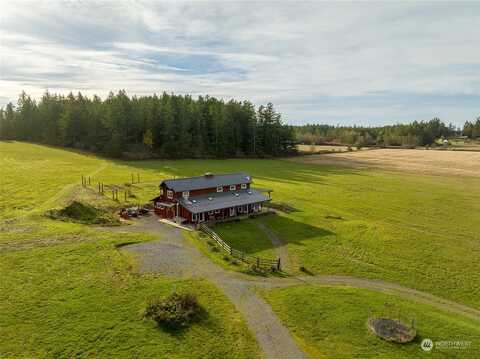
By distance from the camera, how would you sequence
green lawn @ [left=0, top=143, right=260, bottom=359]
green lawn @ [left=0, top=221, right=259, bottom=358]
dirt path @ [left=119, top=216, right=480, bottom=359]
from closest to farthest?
green lawn @ [left=0, top=221, right=259, bottom=358] → green lawn @ [left=0, top=143, right=260, bottom=359] → dirt path @ [left=119, top=216, right=480, bottom=359]

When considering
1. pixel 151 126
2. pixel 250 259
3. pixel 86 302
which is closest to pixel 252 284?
pixel 250 259

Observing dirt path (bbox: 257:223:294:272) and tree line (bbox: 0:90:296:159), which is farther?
tree line (bbox: 0:90:296:159)

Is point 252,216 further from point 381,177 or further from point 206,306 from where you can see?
point 381,177

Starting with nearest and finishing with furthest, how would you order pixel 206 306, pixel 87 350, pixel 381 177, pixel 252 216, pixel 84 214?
pixel 87 350 → pixel 206 306 → pixel 84 214 → pixel 252 216 → pixel 381 177

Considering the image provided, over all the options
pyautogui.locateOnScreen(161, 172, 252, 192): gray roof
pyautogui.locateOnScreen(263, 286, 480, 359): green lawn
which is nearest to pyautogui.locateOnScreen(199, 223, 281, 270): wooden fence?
pyautogui.locateOnScreen(263, 286, 480, 359): green lawn

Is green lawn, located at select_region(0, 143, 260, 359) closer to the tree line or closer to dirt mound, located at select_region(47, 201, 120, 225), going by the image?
dirt mound, located at select_region(47, 201, 120, 225)

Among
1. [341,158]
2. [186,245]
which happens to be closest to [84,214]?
[186,245]

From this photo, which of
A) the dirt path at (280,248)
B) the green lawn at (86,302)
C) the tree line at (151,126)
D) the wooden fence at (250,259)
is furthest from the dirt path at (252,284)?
the tree line at (151,126)
